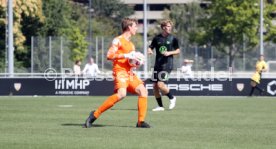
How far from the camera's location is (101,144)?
11.6 metres

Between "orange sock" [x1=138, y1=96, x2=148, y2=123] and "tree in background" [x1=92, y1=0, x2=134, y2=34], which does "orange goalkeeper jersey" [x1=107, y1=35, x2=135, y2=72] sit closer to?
"orange sock" [x1=138, y1=96, x2=148, y2=123]

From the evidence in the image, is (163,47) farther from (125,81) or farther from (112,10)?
(112,10)

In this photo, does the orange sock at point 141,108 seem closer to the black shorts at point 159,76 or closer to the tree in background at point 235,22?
the black shorts at point 159,76

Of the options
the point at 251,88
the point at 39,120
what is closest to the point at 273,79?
the point at 251,88

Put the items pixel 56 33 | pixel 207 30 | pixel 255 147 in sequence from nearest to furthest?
pixel 255 147
pixel 56 33
pixel 207 30

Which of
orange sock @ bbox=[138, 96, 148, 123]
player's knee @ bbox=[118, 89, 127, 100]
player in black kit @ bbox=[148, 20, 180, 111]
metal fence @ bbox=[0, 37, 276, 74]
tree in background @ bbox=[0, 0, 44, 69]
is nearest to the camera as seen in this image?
player's knee @ bbox=[118, 89, 127, 100]

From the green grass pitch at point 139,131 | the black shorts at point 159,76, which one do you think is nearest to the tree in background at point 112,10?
the black shorts at point 159,76

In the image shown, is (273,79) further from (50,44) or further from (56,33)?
(56,33)

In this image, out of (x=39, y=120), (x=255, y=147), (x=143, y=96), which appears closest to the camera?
(x=255, y=147)

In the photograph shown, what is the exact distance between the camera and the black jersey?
20.7 meters

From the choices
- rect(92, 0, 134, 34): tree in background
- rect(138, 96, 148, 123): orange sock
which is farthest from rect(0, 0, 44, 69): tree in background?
rect(92, 0, 134, 34): tree in background

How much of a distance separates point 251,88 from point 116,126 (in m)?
19.2

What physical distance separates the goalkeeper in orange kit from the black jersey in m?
5.92

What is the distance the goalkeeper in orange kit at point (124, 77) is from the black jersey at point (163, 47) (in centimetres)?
592
